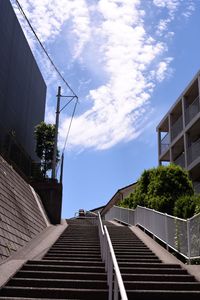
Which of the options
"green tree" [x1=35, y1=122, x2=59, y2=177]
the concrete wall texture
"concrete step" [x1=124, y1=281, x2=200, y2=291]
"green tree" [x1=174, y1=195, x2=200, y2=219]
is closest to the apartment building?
"green tree" [x1=35, y1=122, x2=59, y2=177]

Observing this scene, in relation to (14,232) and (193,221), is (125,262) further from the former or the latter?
(14,232)

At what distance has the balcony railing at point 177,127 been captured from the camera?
2630 cm

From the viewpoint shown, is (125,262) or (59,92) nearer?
(125,262)

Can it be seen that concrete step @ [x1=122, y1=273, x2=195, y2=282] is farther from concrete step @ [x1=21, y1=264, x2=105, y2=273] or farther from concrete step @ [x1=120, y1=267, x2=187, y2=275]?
concrete step @ [x1=21, y1=264, x2=105, y2=273]

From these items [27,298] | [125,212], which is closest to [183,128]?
[125,212]

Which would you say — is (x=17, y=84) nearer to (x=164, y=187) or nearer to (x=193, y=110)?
(x=193, y=110)

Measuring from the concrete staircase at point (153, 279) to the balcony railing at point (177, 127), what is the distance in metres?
17.8

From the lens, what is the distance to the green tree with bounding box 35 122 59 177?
2614 centimetres

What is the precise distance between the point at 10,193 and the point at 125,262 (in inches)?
219

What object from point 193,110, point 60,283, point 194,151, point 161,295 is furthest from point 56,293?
point 193,110

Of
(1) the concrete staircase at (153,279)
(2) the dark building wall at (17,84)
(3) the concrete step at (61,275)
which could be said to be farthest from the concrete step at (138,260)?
(2) the dark building wall at (17,84)

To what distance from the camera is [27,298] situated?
5.52m

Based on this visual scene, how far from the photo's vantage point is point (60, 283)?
6305 mm

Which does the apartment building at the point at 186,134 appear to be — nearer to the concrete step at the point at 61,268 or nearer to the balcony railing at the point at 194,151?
the balcony railing at the point at 194,151
